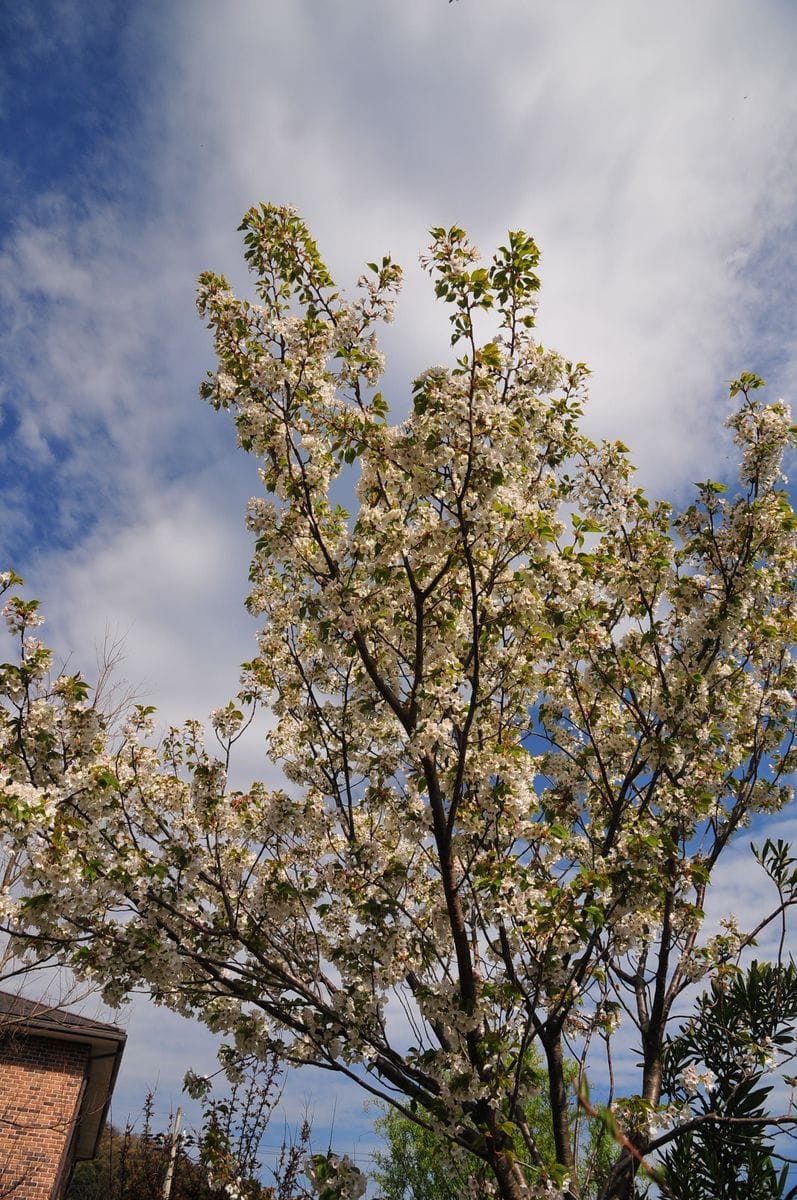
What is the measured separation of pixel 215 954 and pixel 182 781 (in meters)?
1.61

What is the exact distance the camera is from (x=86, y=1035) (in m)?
13.8

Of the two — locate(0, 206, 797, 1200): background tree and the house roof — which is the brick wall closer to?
the house roof

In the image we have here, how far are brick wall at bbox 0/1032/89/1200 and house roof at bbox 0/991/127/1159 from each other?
0.26 m

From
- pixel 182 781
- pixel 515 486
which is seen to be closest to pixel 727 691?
pixel 515 486

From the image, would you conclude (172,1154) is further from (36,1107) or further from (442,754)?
(442,754)

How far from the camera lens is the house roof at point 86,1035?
12750mm

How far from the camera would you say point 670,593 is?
6551 mm

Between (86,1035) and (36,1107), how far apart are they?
4.20 ft

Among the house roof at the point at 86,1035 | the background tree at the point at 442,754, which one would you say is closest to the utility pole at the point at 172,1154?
the house roof at the point at 86,1035

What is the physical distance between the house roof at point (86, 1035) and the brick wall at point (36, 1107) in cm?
26

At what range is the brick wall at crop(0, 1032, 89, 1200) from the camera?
12.8 meters

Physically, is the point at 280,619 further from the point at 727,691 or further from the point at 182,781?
the point at 727,691

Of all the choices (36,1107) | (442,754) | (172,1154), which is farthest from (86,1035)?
(442,754)

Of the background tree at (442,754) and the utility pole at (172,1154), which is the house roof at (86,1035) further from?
the background tree at (442,754)
